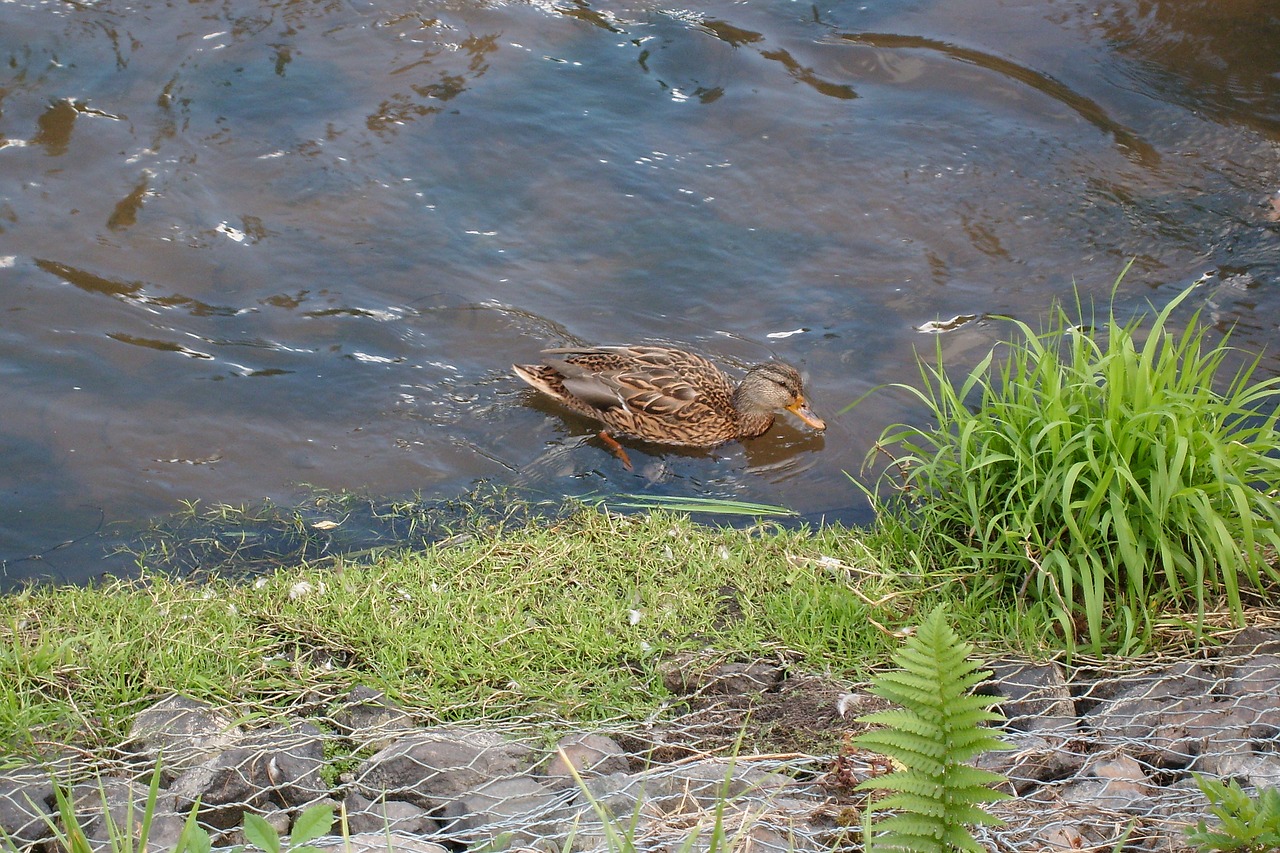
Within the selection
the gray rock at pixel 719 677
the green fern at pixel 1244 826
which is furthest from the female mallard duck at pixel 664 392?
the green fern at pixel 1244 826

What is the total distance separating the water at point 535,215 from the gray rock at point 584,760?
2.35 meters

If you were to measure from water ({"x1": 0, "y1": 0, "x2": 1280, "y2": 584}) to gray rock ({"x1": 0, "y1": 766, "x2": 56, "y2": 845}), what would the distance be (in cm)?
178

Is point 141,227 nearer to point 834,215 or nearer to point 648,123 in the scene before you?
point 648,123

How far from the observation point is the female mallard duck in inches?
253

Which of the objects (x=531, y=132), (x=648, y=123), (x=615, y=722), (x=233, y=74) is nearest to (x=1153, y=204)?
(x=648, y=123)

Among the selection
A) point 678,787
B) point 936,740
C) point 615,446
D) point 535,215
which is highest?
point 936,740

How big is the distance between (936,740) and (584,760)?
1.61 meters

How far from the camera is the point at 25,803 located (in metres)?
3.48

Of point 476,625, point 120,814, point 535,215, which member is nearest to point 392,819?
point 120,814

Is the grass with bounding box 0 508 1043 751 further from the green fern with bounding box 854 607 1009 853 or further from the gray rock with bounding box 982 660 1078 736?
the green fern with bounding box 854 607 1009 853

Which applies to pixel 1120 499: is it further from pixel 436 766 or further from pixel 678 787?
pixel 436 766

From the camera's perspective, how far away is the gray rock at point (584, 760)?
3676mm

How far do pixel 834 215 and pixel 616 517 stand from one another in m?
3.40

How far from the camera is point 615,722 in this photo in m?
4.02
